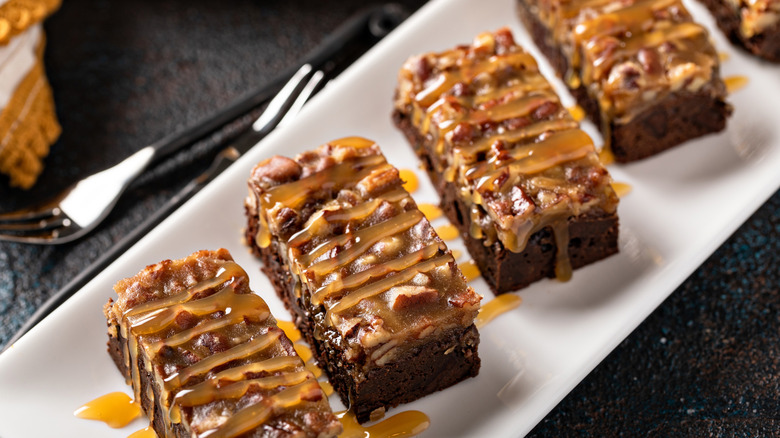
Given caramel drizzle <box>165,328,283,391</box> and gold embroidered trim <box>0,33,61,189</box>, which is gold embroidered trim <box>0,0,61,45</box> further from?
caramel drizzle <box>165,328,283,391</box>

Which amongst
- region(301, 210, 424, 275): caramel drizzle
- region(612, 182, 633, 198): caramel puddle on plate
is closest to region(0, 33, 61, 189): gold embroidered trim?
region(301, 210, 424, 275): caramel drizzle

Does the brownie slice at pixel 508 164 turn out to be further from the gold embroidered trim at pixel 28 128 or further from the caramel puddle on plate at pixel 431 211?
the gold embroidered trim at pixel 28 128

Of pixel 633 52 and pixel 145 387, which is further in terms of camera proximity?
pixel 633 52

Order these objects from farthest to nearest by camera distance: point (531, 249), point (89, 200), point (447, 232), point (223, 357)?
point (89, 200) → point (447, 232) → point (531, 249) → point (223, 357)

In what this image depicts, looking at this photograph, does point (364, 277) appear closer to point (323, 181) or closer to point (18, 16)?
point (323, 181)

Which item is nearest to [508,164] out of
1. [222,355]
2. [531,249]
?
[531,249]

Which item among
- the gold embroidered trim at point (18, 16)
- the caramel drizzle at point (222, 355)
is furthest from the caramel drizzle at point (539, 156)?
the gold embroidered trim at point (18, 16)

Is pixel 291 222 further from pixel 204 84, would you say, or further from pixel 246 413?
pixel 204 84
